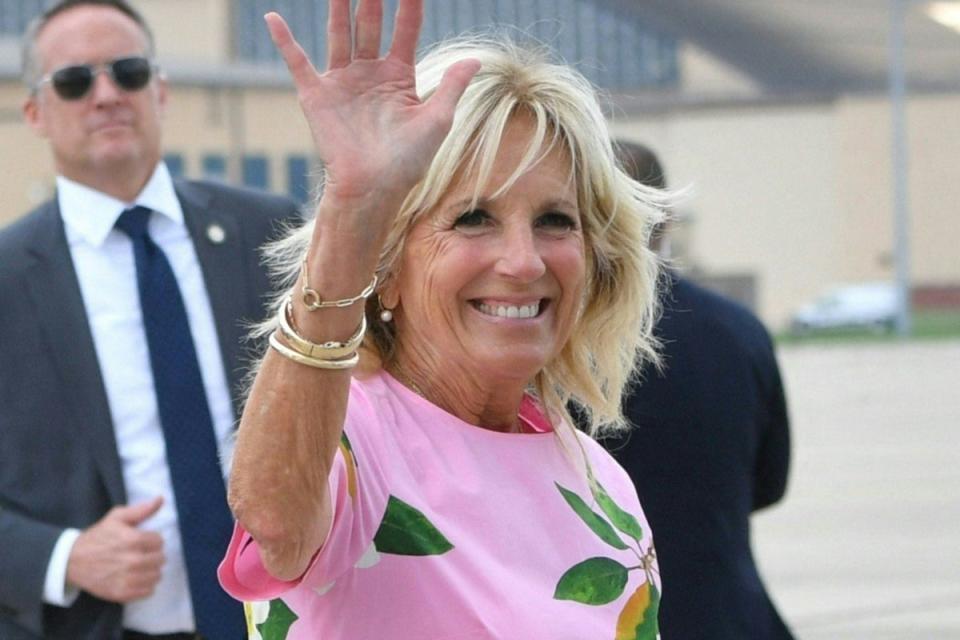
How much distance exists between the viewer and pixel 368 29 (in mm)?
1991

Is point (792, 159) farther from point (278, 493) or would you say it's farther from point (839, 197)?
point (278, 493)

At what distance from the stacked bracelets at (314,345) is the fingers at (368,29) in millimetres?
248

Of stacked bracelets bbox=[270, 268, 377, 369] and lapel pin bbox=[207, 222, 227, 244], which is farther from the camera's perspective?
lapel pin bbox=[207, 222, 227, 244]

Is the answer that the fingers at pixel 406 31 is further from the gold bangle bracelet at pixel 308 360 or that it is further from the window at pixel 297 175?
the window at pixel 297 175

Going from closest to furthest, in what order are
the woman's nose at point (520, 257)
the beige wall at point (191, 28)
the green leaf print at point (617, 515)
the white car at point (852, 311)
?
1. the woman's nose at point (520, 257)
2. the green leaf print at point (617, 515)
3. the beige wall at point (191, 28)
4. the white car at point (852, 311)

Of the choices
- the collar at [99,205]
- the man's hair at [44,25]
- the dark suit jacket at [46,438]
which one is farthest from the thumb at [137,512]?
the man's hair at [44,25]

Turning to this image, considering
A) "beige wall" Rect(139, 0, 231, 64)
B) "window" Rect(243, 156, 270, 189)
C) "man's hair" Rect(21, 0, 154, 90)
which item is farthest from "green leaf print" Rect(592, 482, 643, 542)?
"beige wall" Rect(139, 0, 231, 64)

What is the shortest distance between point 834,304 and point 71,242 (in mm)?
46285

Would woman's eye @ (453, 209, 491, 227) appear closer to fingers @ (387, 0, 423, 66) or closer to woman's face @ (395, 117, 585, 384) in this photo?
woman's face @ (395, 117, 585, 384)

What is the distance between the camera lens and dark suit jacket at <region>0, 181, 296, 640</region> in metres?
3.51

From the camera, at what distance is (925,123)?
57562mm

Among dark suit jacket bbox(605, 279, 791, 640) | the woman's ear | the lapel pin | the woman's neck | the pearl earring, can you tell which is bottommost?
dark suit jacket bbox(605, 279, 791, 640)

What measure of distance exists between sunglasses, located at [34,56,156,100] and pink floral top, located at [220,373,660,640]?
179cm

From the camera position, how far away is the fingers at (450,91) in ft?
6.70
